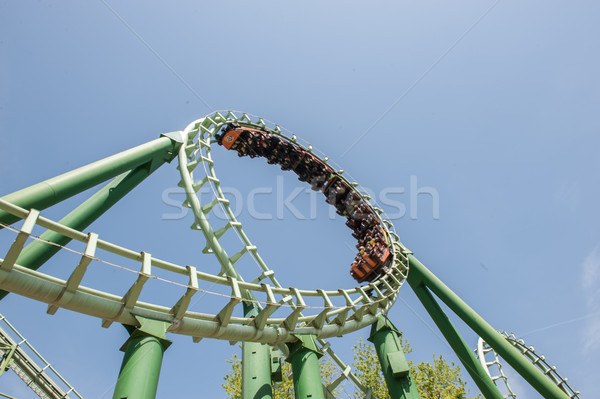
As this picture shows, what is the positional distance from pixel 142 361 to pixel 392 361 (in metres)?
5.41

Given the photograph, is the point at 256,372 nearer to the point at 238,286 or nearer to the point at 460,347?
the point at 238,286

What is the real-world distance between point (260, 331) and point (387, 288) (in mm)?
5393

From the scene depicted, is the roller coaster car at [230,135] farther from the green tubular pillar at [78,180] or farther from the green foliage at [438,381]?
the green foliage at [438,381]

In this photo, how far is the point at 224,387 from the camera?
14.9 metres

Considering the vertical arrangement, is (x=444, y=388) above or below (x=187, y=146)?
below

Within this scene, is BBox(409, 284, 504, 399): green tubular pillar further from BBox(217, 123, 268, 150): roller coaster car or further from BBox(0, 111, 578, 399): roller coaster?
BBox(217, 123, 268, 150): roller coaster car

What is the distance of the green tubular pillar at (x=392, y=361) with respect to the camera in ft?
26.4

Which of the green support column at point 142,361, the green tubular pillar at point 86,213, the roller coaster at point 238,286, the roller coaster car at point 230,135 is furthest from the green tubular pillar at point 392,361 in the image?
the roller coaster car at point 230,135

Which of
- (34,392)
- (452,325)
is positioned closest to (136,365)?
(452,325)

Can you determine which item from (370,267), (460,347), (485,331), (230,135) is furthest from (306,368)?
(230,135)

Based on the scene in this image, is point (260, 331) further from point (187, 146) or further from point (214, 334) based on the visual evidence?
point (187, 146)

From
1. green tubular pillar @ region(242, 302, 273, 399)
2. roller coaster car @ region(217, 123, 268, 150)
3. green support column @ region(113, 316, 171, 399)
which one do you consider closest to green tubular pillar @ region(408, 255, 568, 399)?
green tubular pillar @ region(242, 302, 273, 399)

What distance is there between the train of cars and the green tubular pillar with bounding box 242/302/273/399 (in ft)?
16.7

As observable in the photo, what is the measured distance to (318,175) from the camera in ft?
47.2
